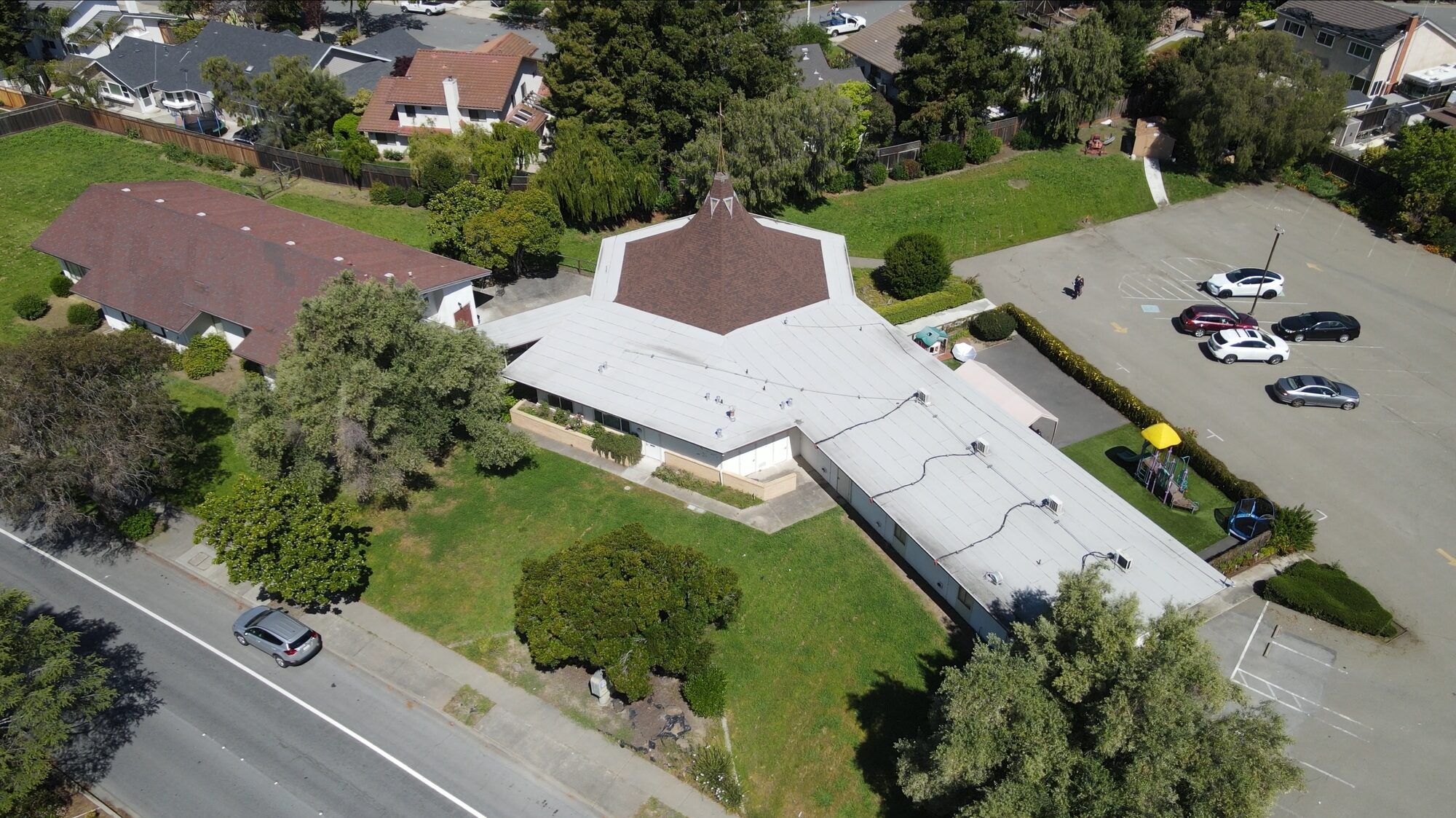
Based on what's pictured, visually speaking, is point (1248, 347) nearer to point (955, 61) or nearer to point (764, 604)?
point (955, 61)

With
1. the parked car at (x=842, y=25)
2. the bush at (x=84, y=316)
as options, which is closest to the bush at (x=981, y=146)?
the parked car at (x=842, y=25)

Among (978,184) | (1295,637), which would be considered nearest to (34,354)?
(1295,637)

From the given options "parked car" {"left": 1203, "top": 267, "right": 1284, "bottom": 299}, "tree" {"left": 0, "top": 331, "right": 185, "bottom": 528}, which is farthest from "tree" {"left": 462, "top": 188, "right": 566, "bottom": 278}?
"parked car" {"left": 1203, "top": 267, "right": 1284, "bottom": 299}

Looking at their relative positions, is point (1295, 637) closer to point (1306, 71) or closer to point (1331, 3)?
point (1306, 71)

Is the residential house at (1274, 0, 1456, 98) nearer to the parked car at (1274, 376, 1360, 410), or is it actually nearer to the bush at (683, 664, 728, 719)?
the parked car at (1274, 376, 1360, 410)

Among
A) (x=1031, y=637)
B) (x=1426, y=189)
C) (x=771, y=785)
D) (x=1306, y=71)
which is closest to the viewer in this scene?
(x=1031, y=637)

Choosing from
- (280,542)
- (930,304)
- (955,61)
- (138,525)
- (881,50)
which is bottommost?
(138,525)

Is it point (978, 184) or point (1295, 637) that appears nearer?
point (1295, 637)

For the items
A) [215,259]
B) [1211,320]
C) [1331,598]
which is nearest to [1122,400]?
[1211,320]
